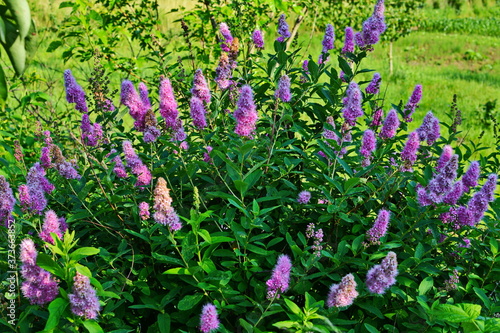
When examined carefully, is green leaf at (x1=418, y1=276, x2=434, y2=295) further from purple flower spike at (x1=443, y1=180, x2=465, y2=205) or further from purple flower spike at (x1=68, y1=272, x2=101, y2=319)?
purple flower spike at (x1=68, y1=272, x2=101, y2=319)

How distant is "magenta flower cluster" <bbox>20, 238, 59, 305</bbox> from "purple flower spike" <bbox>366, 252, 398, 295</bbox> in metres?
1.11

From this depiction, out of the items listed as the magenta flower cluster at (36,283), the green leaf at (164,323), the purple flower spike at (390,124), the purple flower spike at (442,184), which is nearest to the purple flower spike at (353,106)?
the purple flower spike at (390,124)

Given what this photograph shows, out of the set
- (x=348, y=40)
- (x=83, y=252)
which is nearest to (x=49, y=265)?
(x=83, y=252)

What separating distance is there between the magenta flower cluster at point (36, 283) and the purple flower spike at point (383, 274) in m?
1.11

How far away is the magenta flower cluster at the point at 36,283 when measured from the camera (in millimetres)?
1683

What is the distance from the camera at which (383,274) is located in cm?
167

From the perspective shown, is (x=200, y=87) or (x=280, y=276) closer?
(x=280, y=276)

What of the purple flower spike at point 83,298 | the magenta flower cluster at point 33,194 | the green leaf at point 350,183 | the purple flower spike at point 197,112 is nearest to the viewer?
the purple flower spike at point 83,298

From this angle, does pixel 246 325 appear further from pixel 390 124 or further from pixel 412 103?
pixel 412 103

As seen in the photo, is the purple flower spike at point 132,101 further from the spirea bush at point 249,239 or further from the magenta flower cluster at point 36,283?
the magenta flower cluster at point 36,283

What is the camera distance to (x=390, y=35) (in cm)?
1118

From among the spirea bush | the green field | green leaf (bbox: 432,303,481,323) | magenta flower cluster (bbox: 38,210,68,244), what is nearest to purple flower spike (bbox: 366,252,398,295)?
the spirea bush

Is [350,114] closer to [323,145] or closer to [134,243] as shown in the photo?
[323,145]

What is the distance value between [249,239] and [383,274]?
622 mm
